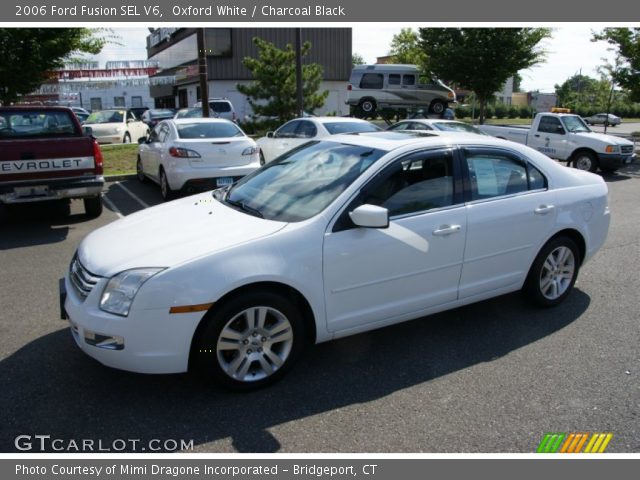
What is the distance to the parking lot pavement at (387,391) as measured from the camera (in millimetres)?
3000

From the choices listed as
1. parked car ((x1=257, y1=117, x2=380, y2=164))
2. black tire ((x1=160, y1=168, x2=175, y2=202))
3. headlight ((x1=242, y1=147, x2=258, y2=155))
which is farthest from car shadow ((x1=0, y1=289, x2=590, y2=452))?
parked car ((x1=257, y1=117, x2=380, y2=164))

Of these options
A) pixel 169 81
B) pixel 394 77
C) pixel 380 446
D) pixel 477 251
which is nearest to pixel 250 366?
pixel 380 446

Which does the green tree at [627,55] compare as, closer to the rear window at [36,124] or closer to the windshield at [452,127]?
the windshield at [452,127]

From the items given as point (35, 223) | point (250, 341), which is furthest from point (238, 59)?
point (250, 341)

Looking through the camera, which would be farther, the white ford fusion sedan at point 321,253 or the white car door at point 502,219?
the white car door at point 502,219

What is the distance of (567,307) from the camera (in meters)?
4.87

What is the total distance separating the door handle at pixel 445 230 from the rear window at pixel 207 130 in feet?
22.0

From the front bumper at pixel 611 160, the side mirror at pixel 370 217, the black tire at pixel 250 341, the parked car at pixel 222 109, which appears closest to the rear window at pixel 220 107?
the parked car at pixel 222 109

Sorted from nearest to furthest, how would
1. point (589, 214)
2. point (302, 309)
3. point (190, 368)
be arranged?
point (190, 368) < point (302, 309) < point (589, 214)

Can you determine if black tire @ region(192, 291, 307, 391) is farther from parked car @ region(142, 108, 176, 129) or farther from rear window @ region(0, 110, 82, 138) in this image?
parked car @ region(142, 108, 176, 129)

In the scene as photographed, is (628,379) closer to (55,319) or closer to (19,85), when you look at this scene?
(55,319)

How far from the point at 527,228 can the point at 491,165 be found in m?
0.60

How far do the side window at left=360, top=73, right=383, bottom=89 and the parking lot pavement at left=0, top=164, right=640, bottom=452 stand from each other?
2534cm

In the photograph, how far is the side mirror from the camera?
134 inches
